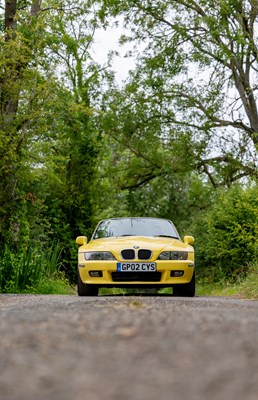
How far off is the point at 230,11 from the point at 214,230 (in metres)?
6.68

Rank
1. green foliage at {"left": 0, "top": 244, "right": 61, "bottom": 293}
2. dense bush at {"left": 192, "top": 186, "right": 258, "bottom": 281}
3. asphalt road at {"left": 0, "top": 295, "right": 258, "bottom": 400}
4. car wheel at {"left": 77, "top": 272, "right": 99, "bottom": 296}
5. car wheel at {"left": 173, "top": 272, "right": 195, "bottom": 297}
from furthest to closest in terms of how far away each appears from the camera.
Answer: dense bush at {"left": 192, "top": 186, "right": 258, "bottom": 281} < green foliage at {"left": 0, "top": 244, "right": 61, "bottom": 293} < car wheel at {"left": 173, "top": 272, "right": 195, "bottom": 297} < car wheel at {"left": 77, "top": 272, "right": 99, "bottom": 296} < asphalt road at {"left": 0, "top": 295, "right": 258, "bottom": 400}

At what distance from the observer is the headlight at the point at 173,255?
11406 mm

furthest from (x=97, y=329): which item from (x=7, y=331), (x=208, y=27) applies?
(x=208, y=27)

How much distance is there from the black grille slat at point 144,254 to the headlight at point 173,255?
0.17m

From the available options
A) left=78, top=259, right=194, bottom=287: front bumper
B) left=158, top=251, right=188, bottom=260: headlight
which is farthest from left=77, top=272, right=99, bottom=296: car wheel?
left=158, top=251, right=188, bottom=260: headlight

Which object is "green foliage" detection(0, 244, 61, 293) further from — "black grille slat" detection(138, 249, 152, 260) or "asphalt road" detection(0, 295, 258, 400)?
"asphalt road" detection(0, 295, 258, 400)

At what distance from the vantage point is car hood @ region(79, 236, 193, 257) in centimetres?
1143

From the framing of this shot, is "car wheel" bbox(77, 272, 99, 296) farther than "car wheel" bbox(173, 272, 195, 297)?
No

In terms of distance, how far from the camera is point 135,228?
12711mm

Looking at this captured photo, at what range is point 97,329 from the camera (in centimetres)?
353

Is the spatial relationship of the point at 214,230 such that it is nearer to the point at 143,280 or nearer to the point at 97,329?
the point at 143,280

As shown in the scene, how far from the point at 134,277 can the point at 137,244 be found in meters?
0.52

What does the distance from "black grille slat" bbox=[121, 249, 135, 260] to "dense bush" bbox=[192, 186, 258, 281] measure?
26.6ft

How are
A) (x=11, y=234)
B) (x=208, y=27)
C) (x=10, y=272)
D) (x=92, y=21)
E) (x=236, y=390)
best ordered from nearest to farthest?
(x=236, y=390) < (x=10, y=272) < (x=11, y=234) < (x=208, y=27) < (x=92, y=21)
